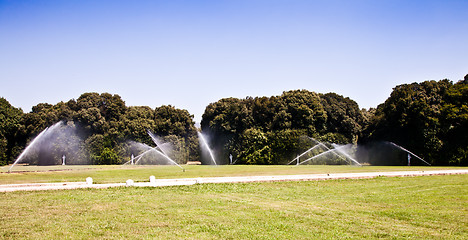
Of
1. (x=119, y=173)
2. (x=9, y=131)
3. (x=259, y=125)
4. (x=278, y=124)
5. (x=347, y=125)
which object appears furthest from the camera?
(x=259, y=125)

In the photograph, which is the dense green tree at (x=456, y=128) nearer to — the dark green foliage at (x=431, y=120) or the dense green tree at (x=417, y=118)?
the dark green foliage at (x=431, y=120)

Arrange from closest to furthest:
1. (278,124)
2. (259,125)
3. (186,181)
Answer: (186,181) → (278,124) → (259,125)

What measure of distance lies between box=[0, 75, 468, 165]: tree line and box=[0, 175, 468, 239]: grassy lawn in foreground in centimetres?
3493

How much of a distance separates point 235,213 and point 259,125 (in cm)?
5060

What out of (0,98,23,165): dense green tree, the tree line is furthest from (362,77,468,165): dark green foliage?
(0,98,23,165): dense green tree

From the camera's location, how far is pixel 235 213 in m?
13.4

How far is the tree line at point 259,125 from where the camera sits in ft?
172

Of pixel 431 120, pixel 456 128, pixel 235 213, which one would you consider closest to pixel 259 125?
pixel 431 120

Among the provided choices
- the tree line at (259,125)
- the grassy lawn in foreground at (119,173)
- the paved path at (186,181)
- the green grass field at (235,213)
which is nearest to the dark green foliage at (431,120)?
the tree line at (259,125)

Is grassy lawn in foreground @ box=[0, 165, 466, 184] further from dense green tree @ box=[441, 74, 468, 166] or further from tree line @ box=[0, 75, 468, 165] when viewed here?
tree line @ box=[0, 75, 468, 165]

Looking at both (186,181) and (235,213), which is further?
(186,181)

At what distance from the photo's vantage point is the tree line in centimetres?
5256

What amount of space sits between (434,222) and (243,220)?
5595 mm

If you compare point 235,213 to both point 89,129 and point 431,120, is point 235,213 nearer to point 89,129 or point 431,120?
point 431,120
